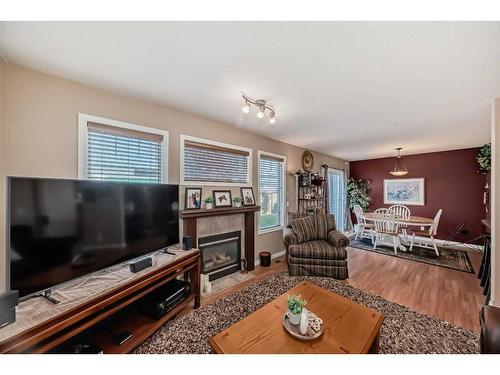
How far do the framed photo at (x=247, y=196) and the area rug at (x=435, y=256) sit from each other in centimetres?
301

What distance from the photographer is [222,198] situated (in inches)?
118

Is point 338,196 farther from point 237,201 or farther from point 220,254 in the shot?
point 220,254

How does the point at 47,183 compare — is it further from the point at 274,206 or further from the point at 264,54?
the point at 274,206

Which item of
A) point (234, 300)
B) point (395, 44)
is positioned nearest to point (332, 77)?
point (395, 44)

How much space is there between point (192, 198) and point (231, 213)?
651 millimetres

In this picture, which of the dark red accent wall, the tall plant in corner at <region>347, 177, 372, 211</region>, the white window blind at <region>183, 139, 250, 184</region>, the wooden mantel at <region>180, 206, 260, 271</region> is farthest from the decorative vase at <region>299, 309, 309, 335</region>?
the dark red accent wall

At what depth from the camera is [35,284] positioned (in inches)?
47.6

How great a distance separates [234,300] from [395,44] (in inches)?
109

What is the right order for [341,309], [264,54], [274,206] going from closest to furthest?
[264,54] → [341,309] → [274,206]

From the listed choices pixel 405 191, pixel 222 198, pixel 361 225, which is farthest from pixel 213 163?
pixel 405 191

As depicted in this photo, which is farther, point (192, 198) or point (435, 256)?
point (435, 256)

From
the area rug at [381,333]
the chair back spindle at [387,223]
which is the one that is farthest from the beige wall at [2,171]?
the chair back spindle at [387,223]

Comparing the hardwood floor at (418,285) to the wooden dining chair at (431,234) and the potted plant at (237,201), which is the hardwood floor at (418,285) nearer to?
the wooden dining chair at (431,234)
